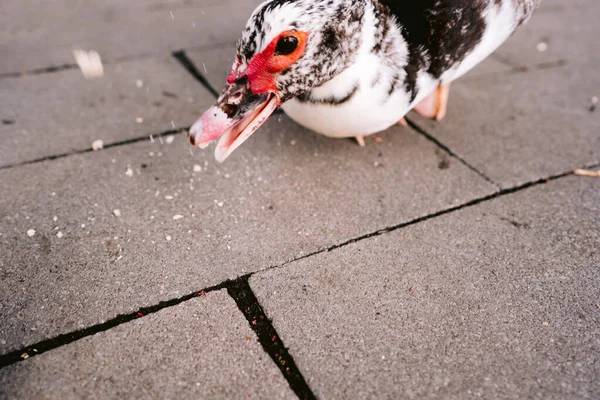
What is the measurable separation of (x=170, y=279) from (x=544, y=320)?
1.35 meters

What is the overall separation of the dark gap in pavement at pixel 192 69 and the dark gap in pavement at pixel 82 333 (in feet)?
5.23

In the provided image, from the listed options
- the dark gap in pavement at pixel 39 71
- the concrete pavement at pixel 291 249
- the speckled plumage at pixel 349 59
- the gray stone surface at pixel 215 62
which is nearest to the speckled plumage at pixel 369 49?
the speckled plumage at pixel 349 59

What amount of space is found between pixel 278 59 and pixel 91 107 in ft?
5.50

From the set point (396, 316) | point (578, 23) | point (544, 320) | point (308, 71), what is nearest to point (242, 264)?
point (396, 316)

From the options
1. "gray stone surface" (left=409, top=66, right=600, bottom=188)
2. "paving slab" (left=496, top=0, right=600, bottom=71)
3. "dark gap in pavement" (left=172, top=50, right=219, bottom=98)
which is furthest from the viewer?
"paving slab" (left=496, top=0, right=600, bottom=71)

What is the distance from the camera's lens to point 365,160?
2453mm

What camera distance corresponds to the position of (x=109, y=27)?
3809mm

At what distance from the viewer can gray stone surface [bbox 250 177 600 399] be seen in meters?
1.48

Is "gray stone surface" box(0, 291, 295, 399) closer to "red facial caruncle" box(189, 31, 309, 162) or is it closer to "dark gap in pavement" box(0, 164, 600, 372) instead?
"dark gap in pavement" box(0, 164, 600, 372)

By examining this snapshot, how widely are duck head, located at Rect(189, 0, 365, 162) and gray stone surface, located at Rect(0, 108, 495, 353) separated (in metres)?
0.44

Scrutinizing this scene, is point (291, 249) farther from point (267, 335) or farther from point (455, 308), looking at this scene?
point (455, 308)

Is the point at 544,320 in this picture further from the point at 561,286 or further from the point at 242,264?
the point at 242,264

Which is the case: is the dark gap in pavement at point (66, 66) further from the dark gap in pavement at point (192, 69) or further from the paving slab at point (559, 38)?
the paving slab at point (559, 38)

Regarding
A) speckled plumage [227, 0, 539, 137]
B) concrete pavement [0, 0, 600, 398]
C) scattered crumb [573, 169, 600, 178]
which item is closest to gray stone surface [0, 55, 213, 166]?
concrete pavement [0, 0, 600, 398]
